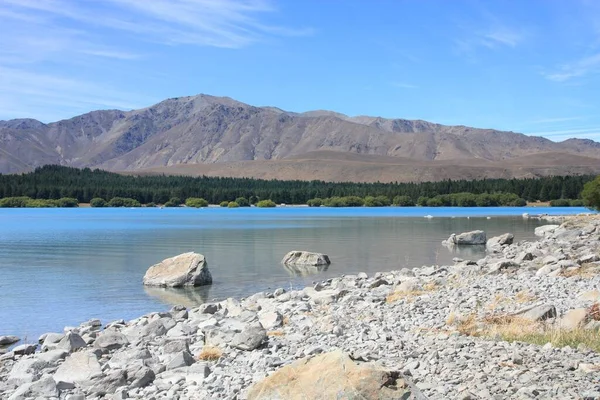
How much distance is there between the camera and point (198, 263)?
28656 millimetres

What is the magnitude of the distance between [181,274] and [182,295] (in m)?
2.22

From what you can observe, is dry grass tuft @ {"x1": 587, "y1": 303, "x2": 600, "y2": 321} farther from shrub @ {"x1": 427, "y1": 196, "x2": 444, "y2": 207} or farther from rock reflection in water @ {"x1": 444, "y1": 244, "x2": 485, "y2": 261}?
shrub @ {"x1": 427, "y1": 196, "x2": 444, "y2": 207}

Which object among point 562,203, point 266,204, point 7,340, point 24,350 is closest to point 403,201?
point 266,204

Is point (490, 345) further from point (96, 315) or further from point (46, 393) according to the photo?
point (96, 315)

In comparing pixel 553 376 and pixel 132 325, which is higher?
pixel 553 376

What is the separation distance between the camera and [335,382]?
744cm

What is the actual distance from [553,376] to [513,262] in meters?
16.3

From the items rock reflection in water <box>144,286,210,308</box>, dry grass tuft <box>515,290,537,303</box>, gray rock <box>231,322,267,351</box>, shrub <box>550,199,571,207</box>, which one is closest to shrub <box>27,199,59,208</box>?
shrub <box>550,199,571,207</box>

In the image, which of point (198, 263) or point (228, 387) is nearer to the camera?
point (228, 387)

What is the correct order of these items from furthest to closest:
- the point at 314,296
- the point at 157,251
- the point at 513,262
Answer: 1. the point at 157,251
2. the point at 513,262
3. the point at 314,296

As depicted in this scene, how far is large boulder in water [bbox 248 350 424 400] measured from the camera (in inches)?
289

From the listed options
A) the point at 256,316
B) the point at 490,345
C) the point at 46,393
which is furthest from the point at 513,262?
the point at 46,393

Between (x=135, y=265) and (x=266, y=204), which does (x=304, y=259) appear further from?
(x=266, y=204)

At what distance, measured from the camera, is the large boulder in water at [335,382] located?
24.1 ft
